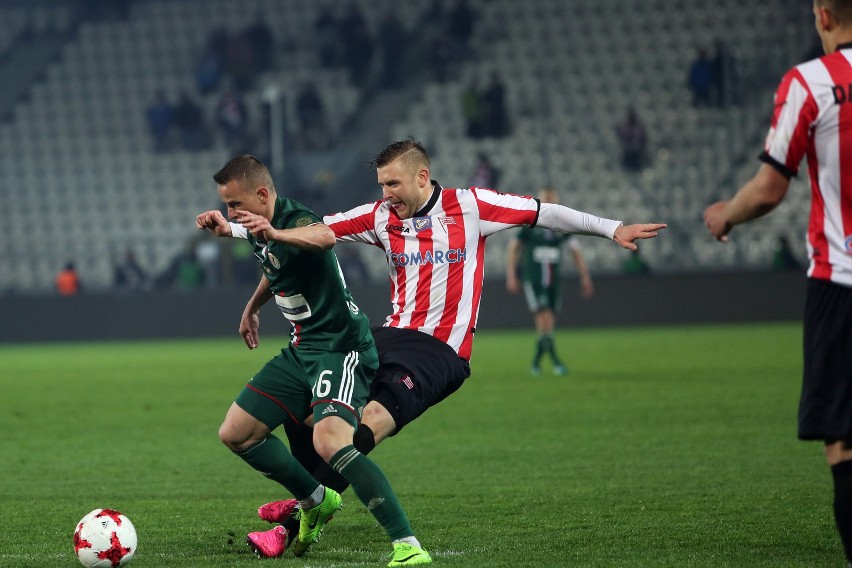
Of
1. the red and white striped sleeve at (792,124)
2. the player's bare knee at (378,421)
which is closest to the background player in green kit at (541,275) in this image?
the player's bare knee at (378,421)

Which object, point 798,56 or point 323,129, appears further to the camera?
point 323,129

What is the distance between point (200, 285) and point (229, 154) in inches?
179

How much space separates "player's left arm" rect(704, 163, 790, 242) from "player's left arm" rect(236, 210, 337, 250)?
169 centimetres

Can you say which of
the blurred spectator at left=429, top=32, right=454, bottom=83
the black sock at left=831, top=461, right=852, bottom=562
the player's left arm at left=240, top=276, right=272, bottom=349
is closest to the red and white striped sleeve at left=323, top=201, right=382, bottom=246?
the player's left arm at left=240, top=276, right=272, bottom=349

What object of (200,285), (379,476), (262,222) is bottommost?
(200,285)

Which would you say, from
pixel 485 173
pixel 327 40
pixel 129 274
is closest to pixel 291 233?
pixel 485 173

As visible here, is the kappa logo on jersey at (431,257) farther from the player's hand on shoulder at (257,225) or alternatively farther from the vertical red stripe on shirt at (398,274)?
the player's hand on shoulder at (257,225)

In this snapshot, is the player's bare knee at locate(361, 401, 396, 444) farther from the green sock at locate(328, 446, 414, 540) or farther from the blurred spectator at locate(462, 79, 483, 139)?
the blurred spectator at locate(462, 79, 483, 139)

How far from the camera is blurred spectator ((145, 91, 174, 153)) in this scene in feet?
95.8

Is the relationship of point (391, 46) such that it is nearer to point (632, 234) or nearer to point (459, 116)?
point (459, 116)

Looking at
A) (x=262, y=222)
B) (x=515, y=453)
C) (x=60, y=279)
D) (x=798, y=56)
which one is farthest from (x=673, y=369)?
(x=60, y=279)

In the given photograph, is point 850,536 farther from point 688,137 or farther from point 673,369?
point 688,137

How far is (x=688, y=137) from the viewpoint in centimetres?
2652

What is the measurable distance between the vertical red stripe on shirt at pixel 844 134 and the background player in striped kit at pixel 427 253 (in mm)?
1737
